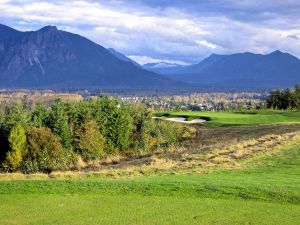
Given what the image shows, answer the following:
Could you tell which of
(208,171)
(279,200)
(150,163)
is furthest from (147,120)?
(279,200)

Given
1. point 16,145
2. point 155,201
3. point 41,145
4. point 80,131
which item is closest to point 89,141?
point 80,131

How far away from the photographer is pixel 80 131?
7069 centimetres

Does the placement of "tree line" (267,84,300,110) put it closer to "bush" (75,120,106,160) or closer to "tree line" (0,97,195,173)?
"tree line" (0,97,195,173)

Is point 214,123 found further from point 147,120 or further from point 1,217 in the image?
point 1,217

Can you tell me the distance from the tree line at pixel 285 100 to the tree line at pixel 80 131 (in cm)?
3142

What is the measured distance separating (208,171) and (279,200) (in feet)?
25.7

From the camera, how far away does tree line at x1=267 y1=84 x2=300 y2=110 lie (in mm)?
96000

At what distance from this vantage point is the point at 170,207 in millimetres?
14336

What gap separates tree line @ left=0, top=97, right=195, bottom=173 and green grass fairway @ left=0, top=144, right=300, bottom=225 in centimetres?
4136

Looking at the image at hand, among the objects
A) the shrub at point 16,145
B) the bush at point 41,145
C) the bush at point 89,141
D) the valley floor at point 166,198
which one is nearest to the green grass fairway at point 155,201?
the valley floor at point 166,198

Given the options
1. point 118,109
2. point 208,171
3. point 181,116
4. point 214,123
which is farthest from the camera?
point 118,109

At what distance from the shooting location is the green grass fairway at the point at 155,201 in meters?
→ 12.9

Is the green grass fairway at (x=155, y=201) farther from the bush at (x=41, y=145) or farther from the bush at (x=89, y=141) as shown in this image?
the bush at (x=89, y=141)

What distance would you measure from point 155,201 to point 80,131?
5643 centimetres
